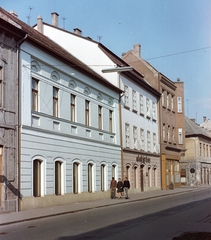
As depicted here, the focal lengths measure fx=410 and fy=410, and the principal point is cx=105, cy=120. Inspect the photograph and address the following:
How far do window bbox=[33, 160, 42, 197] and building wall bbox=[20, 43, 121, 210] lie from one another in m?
0.14

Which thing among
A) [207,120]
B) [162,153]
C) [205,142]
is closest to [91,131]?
[162,153]

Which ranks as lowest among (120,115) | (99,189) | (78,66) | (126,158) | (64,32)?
(99,189)

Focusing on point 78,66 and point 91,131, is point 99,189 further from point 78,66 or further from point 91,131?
point 78,66

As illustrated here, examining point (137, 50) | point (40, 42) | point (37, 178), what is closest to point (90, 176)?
point (37, 178)

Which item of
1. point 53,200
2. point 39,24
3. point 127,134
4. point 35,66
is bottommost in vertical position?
point 53,200

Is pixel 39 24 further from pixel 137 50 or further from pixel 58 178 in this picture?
pixel 137 50

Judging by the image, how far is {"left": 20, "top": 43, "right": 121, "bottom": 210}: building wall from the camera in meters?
20.3

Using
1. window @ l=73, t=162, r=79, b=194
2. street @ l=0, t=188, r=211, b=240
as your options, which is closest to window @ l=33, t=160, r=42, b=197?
window @ l=73, t=162, r=79, b=194

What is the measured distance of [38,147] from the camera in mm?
21141

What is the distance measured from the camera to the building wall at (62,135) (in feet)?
66.5

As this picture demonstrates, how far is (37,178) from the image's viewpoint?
69.3 ft

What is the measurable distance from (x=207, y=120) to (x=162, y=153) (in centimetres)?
4154

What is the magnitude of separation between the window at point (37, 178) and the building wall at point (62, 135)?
14 cm

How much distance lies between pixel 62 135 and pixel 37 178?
3424 millimetres
